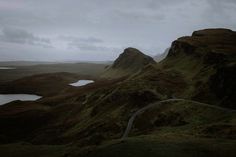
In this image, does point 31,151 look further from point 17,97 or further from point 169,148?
point 17,97

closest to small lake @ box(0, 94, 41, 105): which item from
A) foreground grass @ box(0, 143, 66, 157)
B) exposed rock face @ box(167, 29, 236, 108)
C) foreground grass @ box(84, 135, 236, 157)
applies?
exposed rock face @ box(167, 29, 236, 108)

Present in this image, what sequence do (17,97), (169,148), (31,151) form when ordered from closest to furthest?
(169,148), (31,151), (17,97)

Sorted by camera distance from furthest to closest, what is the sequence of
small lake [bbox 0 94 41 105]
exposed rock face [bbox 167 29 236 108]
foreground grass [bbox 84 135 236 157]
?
1. small lake [bbox 0 94 41 105]
2. exposed rock face [bbox 167 29 236 108]
3. foreground grass [bbox 84 135 236 157]

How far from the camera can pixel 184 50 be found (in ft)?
390

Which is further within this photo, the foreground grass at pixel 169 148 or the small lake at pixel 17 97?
the small lake at pixel 17 97

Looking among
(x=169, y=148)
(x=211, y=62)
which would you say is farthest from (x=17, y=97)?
(x=169, y=148)

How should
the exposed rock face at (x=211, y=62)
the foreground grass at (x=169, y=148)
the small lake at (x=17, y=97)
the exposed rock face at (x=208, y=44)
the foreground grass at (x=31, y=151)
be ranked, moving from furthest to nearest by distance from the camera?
the small lake at (x=17, y=97) → the exposed rock face at (x=208, y=44) → the exposed rock face at (x=211, y=62) → the foreground grass at (x=31, y=151) → the foreground grass at (x=169, y=148)

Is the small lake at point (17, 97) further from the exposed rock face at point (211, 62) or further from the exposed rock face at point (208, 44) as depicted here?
the exposed rock face at point (208, 44)

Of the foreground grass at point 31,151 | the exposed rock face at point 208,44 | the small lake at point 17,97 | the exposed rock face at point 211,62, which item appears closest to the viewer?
the foreground grass at point 31,151

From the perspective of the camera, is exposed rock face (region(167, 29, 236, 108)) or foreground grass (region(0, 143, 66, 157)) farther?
exposed rock face (region(167, 29, 236, 108))

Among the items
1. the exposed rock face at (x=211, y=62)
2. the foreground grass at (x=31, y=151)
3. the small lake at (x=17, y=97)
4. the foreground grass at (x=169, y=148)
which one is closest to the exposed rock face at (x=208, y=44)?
the exposed rock face at (x=211, y=62)

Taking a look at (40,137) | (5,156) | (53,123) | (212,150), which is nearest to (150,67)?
(53,123)

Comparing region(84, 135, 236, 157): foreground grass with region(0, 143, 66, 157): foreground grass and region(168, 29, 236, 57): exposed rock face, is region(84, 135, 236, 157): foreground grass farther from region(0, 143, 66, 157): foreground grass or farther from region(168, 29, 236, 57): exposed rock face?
region(168, 29, 236, 57): exposed rock face

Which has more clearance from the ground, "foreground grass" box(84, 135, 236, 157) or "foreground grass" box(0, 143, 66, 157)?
"foreground grass" box(84, 135, 236, 157)
